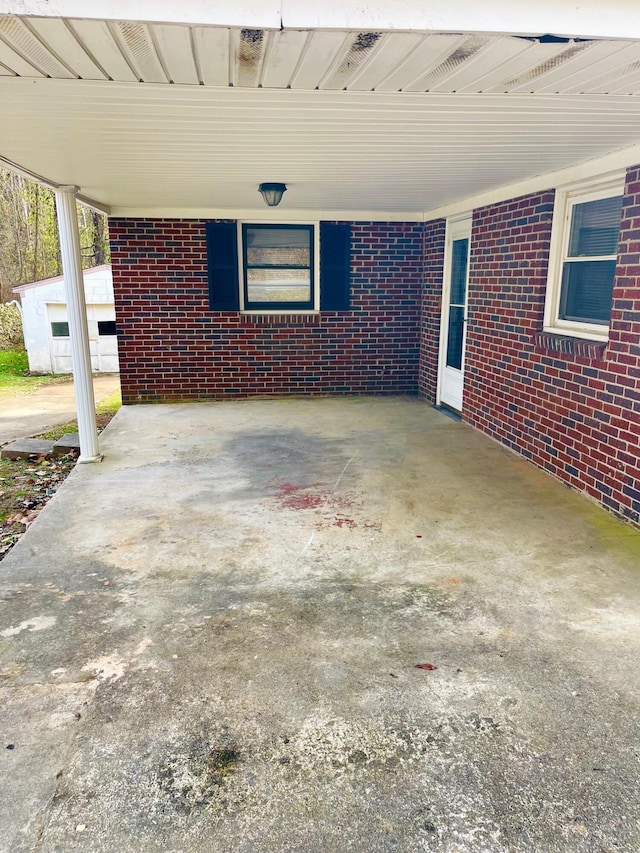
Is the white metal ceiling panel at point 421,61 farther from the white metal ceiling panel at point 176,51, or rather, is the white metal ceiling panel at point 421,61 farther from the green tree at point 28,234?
the green tree at point 28,234

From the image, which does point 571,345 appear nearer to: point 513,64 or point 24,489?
point 513,64

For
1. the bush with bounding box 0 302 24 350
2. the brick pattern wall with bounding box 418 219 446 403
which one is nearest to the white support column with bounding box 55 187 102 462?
the brick pattern wall with bounding box 418 219 446 403

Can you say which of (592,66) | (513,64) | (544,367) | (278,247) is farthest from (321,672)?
(278,247)

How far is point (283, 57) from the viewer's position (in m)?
2.06

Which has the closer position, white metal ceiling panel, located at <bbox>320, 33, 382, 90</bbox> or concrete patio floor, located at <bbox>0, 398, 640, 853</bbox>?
concrete patio floor, located at <bbox>0, 398, 640, 853</bbox>

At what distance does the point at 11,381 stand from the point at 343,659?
11.4 meters

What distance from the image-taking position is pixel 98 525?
384 cm

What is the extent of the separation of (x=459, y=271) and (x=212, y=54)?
530 cm

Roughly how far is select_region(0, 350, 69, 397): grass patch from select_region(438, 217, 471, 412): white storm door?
25.4 feet

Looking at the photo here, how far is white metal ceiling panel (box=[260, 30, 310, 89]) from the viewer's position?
188cm

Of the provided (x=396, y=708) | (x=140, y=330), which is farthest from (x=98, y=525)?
(x=140, y=330)

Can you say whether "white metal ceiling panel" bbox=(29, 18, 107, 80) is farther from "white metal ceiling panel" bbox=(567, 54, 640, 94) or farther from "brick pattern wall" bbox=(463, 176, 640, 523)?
"brick pattern wall" bbox=(463, 176, 640, 523)

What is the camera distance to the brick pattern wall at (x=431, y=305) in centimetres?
734

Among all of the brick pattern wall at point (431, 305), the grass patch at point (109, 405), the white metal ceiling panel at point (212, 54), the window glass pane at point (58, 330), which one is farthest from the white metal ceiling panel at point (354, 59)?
the window glass pane at point (58, 330)
